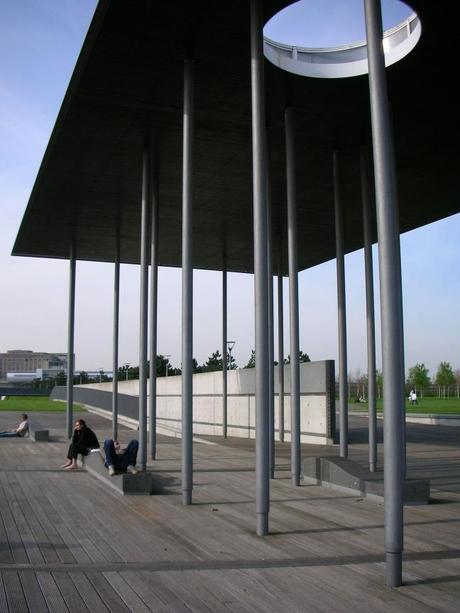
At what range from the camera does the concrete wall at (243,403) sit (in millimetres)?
22516

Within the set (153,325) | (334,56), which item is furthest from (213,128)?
(153,325)

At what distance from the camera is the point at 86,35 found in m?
9.83

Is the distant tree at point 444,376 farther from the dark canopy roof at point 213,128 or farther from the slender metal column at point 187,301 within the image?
the slender metal column at point 187,301

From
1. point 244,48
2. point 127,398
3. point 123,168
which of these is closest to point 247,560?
point 244,48

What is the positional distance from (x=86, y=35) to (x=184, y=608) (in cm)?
795

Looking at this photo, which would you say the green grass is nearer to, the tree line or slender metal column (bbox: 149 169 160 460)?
slender metal column (bbox: 149 169 160 460)

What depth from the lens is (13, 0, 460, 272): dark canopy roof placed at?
9.96 m

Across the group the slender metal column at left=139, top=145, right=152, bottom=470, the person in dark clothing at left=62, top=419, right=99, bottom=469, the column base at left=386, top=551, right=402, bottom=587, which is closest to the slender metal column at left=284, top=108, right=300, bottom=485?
the slender metal column at left=139, top=145, right=152, bottom=470

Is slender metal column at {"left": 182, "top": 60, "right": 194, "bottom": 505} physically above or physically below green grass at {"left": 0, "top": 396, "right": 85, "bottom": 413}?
above

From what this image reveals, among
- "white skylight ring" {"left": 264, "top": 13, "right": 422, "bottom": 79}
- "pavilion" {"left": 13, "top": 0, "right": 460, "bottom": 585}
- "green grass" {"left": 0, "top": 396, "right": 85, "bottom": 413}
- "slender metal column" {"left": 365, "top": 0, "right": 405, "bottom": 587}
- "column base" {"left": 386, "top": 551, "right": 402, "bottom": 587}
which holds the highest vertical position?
"white skylight ring" {"left": 264, "top": 13, "right": 422, "bottom": 79}

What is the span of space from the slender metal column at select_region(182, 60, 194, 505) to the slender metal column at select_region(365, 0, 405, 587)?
4595 millimetres

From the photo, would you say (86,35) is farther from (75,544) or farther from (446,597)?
(446,597)

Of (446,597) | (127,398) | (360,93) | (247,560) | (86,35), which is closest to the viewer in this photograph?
Answer: (446,597)

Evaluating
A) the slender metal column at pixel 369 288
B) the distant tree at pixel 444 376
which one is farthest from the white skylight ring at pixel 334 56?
the distant tree at pixel 444 376
